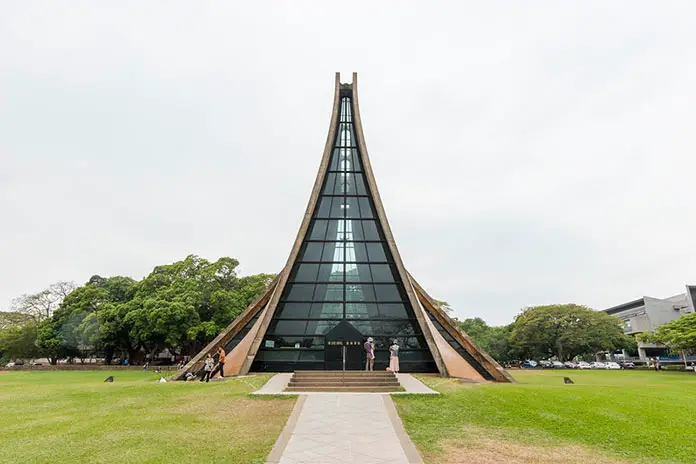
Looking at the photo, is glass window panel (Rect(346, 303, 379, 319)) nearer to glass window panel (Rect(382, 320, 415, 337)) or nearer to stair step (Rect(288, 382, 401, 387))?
glass window panel (Rect(382, 320, 415, 337))

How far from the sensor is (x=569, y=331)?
173 ft

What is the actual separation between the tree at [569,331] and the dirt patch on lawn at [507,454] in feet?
168

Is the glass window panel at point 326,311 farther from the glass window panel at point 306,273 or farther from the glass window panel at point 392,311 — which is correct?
the glass window panel at point 392,311

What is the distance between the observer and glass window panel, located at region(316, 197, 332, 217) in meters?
23.0

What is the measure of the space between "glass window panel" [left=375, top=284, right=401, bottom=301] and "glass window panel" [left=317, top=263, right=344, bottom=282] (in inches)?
81.1

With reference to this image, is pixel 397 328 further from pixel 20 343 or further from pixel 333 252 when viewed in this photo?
pixel 20 343

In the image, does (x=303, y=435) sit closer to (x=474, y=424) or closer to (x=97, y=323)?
(x=474, y=424)

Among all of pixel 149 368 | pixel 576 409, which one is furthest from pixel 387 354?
pixel 149 368

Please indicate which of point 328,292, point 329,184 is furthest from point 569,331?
point 328,292

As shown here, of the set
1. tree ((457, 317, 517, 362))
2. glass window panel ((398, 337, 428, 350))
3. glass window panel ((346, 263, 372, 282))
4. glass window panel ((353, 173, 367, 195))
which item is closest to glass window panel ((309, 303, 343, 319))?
glass window panel ((346, 263, 372, 282))

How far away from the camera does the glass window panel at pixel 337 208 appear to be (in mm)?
22953

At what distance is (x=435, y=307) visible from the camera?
70.6ft

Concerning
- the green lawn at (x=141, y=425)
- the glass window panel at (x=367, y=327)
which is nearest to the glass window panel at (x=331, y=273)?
the glass window panel at (x=367, y=327)

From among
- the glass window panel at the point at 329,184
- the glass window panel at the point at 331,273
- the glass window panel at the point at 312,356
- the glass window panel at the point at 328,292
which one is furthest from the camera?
the glass window panel at the point at 329,184
